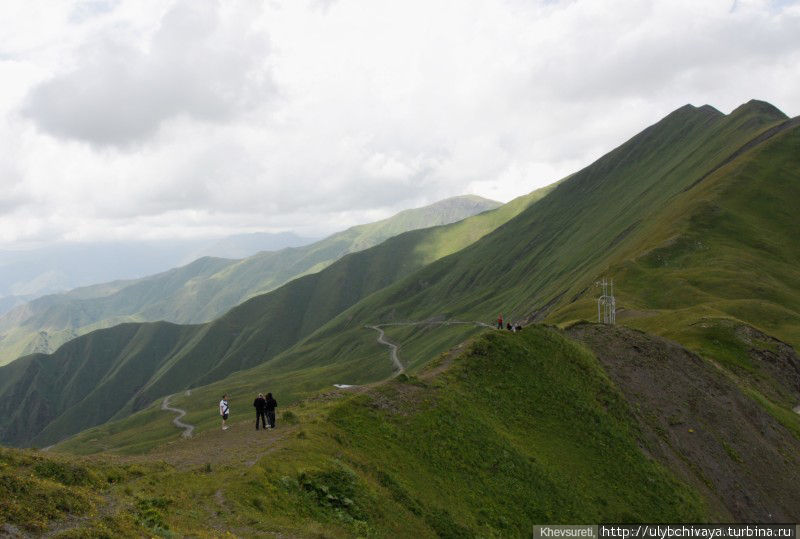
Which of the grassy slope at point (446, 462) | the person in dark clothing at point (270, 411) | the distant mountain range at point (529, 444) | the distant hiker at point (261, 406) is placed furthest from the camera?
the person in dark clothing at point (270, 411)

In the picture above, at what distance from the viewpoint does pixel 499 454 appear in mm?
35969

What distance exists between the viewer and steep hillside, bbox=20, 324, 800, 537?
25056 mm

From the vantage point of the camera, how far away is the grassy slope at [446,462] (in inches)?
Result: 961

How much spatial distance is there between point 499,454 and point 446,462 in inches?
171

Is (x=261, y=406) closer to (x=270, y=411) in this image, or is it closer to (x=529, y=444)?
(x=270, y=411)

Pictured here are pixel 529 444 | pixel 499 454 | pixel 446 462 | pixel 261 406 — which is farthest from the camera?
pixel 529 444

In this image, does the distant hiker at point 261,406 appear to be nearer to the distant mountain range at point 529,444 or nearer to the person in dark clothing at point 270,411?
the person in dark clothing at point 270,411

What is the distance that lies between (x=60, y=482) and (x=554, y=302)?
13224 centimetres

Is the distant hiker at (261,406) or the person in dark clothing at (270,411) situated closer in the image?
the distant hiker at (261,406)

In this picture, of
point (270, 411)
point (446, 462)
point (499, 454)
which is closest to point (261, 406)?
point (270, 411)

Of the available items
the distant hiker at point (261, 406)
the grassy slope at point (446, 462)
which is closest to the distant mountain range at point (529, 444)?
the grassy slope at point (446, 462)

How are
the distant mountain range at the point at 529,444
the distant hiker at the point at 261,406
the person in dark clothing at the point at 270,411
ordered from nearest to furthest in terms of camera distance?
the distant mountain range at the point at 529,444
the distant hiker at the point at 261,406
the person in dark clothing at the point at 270,411

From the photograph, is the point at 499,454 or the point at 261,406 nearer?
the point at 499,454

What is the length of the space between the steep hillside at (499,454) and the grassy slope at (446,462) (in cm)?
11
